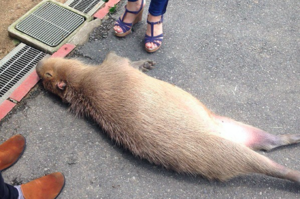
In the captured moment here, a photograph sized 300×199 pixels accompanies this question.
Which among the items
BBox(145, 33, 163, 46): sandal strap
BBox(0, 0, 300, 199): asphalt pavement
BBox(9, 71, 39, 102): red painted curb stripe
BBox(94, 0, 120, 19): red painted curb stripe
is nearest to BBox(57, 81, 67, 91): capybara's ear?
BBox(0, 0, 300, 199): asphalt pavement

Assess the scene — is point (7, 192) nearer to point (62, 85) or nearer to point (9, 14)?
point (62, 85)

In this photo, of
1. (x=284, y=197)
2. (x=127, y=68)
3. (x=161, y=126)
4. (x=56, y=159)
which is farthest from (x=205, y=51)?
(x=56, y=159)

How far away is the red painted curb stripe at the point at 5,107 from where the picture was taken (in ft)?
11.2

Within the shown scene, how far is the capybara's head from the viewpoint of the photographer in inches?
139

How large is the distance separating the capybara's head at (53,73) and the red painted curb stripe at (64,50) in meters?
0.28

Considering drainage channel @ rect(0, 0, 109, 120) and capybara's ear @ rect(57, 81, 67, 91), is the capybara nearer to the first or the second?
capybara's ear @ rect(57, 81, 67, 91)

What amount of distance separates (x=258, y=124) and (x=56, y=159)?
82.0 inches

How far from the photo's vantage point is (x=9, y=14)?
436 centimetres

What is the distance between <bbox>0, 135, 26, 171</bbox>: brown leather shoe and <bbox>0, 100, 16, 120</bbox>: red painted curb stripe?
34 cm

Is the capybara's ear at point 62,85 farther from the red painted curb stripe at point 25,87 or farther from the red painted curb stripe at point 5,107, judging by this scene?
the red painted curb stripe at point 5,107

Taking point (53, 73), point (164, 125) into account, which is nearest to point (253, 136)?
point (164, 125)

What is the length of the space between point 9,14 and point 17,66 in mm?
959

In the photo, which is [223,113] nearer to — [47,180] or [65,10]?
[47,180]

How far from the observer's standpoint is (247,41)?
418cm
